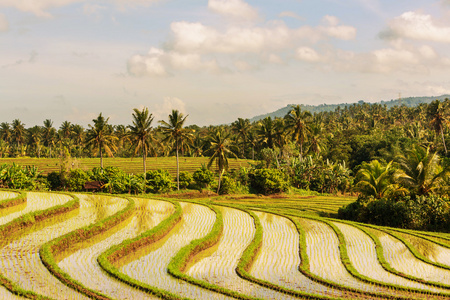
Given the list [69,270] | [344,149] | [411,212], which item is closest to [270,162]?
[344,149]

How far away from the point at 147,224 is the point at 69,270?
22.2 feet

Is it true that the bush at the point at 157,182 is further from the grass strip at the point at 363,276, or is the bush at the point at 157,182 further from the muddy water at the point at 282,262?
the grass strip at the point at 363,276

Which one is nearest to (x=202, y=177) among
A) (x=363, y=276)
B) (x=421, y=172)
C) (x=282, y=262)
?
(x=421, y=172)

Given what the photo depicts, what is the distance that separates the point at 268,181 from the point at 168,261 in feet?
106

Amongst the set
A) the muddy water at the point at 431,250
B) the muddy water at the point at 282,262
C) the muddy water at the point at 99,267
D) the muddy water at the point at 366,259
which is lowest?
the muddy water at the point at 431,250

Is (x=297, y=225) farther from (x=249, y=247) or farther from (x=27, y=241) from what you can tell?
(x=27, y=241)

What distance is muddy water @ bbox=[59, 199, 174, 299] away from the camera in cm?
990

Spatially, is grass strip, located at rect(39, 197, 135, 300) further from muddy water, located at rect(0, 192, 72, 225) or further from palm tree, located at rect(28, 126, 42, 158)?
palm tree, located at rect(28, 126, 42, 158)

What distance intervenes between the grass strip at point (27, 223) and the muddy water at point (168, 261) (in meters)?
3.02

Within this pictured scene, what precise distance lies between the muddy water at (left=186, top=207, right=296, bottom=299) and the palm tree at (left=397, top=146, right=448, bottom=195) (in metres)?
12.0

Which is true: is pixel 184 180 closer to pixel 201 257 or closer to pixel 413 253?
pixel 201 257

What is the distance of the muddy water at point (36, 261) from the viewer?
9742mm

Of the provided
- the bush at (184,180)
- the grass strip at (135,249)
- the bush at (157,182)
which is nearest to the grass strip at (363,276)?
the grass strip at (135,249)

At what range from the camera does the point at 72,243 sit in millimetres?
14523
